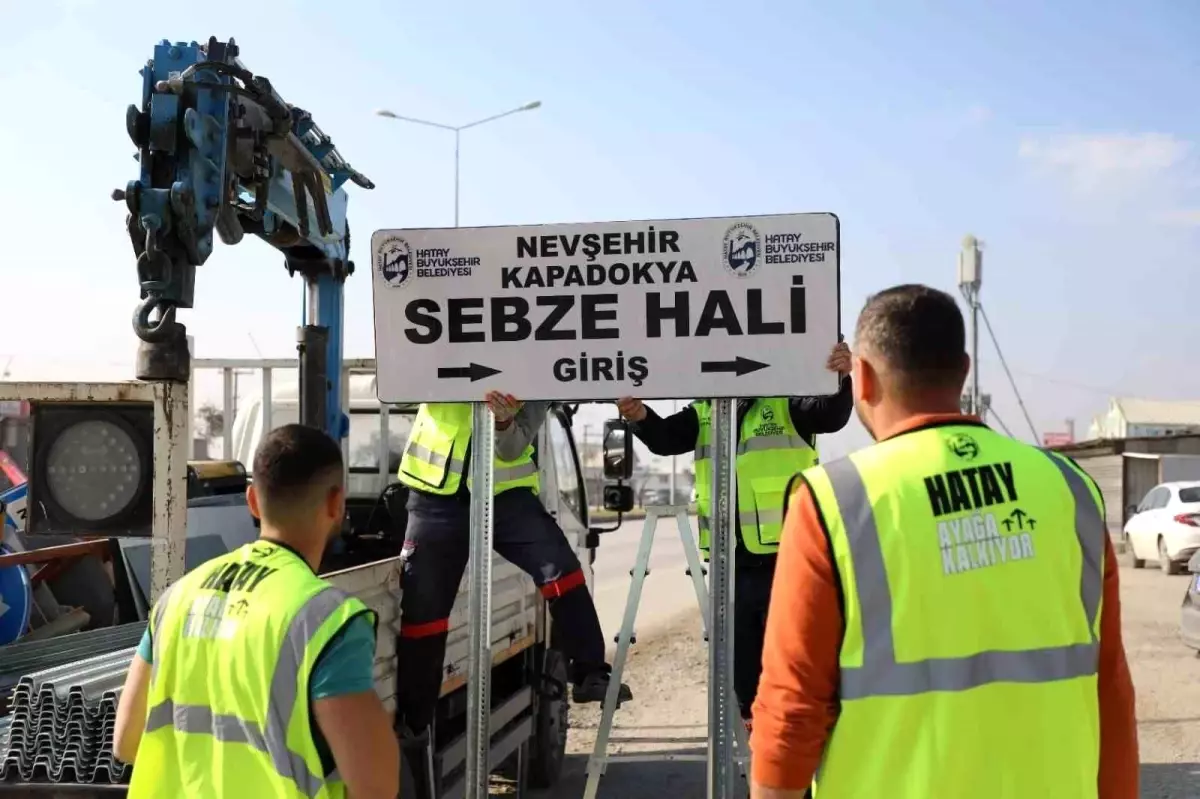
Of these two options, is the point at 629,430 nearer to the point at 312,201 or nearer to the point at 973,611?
the point at 312,201

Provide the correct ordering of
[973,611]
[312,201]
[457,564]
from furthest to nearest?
[312,201] < [457,564] < [973,611]

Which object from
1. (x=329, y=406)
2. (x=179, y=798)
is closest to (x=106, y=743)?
(x=179, y=798)

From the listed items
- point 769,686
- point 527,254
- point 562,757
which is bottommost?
point 562,757

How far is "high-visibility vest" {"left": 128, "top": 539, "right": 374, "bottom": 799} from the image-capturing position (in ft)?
7.43

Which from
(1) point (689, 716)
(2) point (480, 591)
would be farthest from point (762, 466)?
(1) point (689, 716)

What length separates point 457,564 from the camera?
4598 mm

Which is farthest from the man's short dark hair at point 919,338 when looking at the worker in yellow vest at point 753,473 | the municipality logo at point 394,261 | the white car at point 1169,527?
the white car at point 1169,527

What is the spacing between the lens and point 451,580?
4.56m

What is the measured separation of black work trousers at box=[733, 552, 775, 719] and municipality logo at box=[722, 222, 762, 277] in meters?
1.70

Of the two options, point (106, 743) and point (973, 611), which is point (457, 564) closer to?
point (106, 743)

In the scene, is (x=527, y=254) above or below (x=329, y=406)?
Answer: above

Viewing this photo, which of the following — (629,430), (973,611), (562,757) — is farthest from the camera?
(562,757)

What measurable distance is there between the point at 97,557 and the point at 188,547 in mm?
1339

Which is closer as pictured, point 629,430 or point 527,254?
point 527,254
